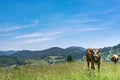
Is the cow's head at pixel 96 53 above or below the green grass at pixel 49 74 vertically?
above

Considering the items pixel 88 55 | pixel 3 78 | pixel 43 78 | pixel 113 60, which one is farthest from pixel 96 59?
pixel 113 60

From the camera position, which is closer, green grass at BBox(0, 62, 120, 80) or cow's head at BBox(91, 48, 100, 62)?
green grass at BBox(0, 62, 120, 80)

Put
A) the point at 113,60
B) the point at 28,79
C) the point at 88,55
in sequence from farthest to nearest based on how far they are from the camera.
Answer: the point at 113,60 → the point at 88,55 → the point at 28,79

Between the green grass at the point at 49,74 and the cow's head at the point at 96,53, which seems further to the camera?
the cow's head at the point at 96,53

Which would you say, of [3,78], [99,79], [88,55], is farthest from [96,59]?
[3,78]

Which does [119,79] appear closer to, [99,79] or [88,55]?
[99,79]

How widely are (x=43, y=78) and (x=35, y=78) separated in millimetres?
512

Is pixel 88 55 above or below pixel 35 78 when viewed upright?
above

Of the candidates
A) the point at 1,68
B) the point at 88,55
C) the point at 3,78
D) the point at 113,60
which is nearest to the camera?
the point at 3,78

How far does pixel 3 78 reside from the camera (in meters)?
14.9

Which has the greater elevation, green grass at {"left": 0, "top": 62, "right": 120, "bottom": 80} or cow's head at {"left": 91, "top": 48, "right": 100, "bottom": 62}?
cow's head at {"left": 91, "top": 48, "right": 100, "bottom": 62}

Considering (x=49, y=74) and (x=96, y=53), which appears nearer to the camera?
(x=49, y=74)

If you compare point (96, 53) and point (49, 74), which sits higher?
point (96, 53)

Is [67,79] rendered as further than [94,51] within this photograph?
No
